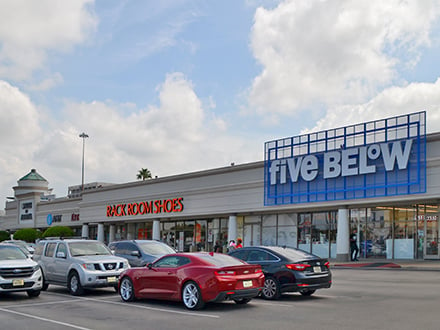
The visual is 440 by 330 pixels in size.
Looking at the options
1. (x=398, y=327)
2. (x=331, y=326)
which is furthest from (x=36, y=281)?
(x=398, y=327)

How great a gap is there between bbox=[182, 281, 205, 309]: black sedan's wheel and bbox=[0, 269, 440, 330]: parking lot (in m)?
0.22

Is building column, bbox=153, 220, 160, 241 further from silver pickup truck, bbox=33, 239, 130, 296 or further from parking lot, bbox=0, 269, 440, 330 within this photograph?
parking lot, bbox=0, 269, 440, 330

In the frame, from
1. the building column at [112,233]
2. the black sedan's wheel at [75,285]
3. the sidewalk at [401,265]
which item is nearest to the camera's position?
the black sedan's wheel at [75,285]

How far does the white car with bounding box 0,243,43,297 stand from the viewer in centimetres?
1591

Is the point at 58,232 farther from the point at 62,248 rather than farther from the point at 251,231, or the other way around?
the point at 62,248

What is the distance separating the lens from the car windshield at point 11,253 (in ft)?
57.0

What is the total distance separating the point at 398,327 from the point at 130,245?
12828 mm

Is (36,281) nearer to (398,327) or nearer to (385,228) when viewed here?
(398,327)

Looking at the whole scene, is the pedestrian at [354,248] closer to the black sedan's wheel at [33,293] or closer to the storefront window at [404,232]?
the storefront window at [404,232]

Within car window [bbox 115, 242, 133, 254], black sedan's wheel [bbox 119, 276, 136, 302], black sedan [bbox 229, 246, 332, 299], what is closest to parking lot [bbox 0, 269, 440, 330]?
black sedan's wheel [bbox 119, 276, 136, 302]

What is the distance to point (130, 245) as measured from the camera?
21656 millimetres

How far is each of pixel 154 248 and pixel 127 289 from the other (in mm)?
5726

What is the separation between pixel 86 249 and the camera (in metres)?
18.7

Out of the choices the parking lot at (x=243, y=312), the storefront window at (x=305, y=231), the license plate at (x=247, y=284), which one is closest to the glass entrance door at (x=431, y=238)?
the storefront window at (x=305, y=231)
